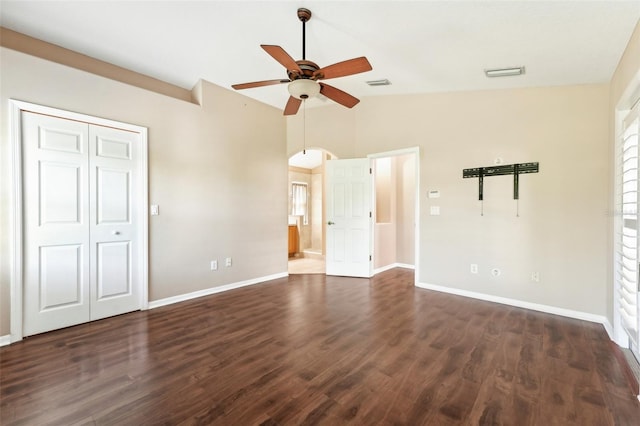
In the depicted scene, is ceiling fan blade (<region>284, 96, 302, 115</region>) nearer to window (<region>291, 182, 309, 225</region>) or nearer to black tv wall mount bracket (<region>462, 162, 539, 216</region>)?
black tv wall mount bracket (<region>462, 162, 539, 216</region>)

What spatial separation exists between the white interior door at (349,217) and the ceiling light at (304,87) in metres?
2.64

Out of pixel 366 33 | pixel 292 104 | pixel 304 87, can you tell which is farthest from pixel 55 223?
pixel 366 33

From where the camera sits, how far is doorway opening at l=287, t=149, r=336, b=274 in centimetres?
793

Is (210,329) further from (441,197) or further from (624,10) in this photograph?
(624,10)

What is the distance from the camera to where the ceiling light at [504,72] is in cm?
321

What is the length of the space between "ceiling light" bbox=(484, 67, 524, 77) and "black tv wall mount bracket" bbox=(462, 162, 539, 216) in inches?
43.2

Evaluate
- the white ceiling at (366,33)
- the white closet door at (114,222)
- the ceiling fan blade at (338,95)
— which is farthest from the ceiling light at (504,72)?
the white closet door at (114,222)

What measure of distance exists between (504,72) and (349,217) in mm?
3018

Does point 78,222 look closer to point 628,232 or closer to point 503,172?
point 503,172

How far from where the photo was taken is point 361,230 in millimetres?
5164

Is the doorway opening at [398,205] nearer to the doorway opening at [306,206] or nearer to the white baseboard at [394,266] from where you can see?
the white baseboard at [394,266]

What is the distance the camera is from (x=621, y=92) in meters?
2.66

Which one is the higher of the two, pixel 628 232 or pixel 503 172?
pixel 503 172

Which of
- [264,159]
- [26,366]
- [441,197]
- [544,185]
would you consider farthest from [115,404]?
[544,185]
